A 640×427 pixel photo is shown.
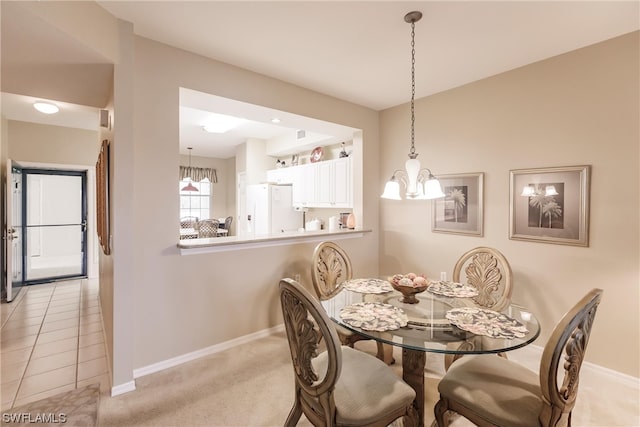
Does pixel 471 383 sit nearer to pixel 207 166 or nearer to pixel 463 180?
pixel 463 180

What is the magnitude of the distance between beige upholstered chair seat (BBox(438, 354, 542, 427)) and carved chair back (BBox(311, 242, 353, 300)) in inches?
48.0

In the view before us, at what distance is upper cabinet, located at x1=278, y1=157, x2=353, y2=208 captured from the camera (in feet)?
14.5

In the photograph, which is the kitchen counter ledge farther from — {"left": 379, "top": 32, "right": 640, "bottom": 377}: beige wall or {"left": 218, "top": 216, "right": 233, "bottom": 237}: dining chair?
{"left": 218, "top": 216, "right": 233, "bottom": 237}: dining chair

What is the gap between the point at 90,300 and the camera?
13.7 ft

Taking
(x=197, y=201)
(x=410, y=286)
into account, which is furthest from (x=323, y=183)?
(x=197, y=201)

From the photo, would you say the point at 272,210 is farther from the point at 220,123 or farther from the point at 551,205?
the point at 551,205

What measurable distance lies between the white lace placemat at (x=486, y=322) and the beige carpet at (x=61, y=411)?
2.30 metres

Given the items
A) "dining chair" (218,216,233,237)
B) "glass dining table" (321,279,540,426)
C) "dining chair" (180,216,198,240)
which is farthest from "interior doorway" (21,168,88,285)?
"glass dining table" (321,279,540,426)

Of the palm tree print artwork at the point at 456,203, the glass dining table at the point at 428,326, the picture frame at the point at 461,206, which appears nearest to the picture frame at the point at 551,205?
the picture frame at the point at 461,206

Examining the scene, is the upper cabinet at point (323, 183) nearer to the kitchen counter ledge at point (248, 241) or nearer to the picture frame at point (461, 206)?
the kitchen counter ledge at point (248, 241)

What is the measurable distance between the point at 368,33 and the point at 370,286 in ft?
6.47

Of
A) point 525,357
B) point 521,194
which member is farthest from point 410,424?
point 521,194

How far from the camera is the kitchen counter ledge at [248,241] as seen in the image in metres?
2.58

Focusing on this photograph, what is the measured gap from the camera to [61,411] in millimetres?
1967
